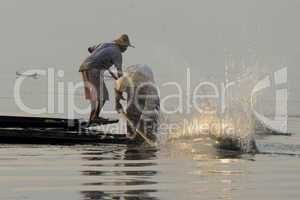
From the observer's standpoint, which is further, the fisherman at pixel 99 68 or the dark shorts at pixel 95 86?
the dark shorts at pixel 95 86

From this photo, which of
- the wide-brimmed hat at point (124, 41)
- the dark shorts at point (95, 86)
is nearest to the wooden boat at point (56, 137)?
the dark shorts at point (95, 86)

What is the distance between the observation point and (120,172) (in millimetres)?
12578

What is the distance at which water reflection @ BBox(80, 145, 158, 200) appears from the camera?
10234 millimetres

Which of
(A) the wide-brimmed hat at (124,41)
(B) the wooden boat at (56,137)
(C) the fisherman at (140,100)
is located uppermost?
(A) the wide-brimmed hat at (124,41)

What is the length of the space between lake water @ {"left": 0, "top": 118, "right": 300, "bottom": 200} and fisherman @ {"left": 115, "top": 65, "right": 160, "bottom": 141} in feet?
3.38

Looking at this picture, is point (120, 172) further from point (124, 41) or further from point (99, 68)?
point (124, 41)

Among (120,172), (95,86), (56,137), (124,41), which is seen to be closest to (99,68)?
(95,86)

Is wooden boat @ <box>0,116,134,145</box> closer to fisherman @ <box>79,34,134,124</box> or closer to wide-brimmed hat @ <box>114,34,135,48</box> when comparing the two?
fisherman @ <box>79,34,134,124</box>

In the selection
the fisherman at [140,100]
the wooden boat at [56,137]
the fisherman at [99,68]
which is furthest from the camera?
the fisherman at [99,68]

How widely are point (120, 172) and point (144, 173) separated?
0.34 m

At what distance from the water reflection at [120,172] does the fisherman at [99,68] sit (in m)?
1.78

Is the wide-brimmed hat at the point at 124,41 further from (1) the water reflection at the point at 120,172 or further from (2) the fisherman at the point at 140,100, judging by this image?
(1) the water reflection at the point at 120,172

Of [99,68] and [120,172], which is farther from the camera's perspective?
[99,68]

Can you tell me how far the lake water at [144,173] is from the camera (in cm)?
1034
